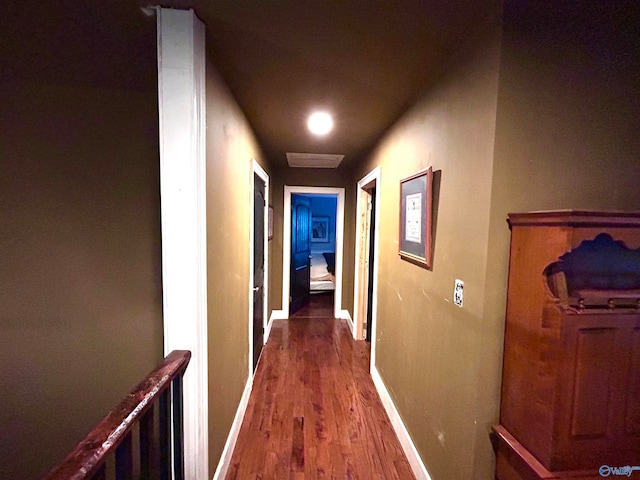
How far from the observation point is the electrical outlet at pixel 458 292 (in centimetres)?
125

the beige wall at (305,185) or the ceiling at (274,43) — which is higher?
the ceiling at (274,43)

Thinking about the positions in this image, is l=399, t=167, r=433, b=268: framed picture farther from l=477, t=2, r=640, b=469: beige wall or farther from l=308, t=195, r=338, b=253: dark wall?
l=308, t=195, r=338, b=253: dark wall

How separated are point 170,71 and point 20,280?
1412 mm

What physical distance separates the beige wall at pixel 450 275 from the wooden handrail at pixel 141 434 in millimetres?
1202

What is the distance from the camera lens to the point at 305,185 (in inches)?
165

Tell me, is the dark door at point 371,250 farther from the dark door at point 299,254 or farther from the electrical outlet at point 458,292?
the electrical outlet at point 458,292

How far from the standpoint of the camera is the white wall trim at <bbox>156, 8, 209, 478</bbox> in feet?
3.70

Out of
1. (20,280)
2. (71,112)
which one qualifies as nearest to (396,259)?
(71,112)

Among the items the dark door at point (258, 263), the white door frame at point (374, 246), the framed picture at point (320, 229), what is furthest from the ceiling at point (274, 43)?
the framed picture at point (320, 229)

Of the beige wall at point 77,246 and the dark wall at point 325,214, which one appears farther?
the dark wall at point 325,214

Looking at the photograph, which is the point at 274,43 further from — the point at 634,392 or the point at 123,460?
the point at 634,392

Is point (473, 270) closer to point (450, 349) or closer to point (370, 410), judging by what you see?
point (450, 349)

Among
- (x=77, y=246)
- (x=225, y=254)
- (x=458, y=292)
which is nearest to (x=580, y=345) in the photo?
(x=458, y=292)

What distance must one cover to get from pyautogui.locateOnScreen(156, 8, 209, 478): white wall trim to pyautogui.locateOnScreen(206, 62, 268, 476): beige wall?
15 cm
